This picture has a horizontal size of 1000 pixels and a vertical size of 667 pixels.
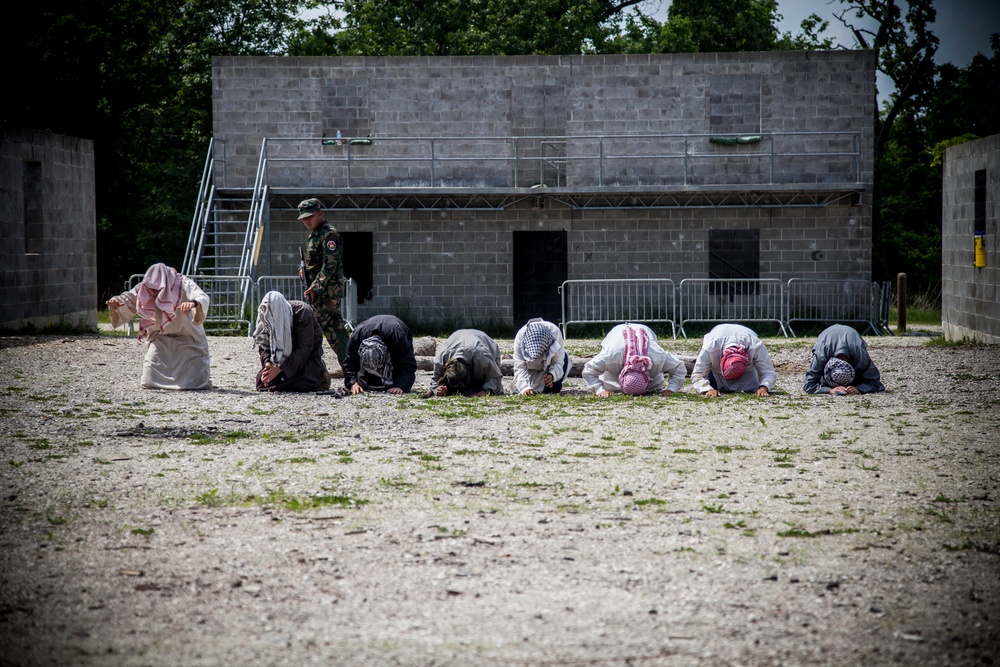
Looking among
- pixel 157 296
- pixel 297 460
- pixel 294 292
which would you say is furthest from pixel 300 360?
pixel 294 292

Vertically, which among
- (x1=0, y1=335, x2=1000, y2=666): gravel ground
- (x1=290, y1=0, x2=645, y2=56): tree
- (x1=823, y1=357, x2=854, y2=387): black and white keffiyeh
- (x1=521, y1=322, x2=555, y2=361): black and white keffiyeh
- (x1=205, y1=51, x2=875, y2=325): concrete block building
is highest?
(x1=290, y1=0, x2=645, y2=56): tree

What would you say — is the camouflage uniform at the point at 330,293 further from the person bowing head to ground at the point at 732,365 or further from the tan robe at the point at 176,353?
the person bowing head to ground at the point at 732,365

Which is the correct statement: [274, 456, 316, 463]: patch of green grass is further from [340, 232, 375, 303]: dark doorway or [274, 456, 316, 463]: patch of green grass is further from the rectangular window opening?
[340, 232, 375, 303]: dark doorway

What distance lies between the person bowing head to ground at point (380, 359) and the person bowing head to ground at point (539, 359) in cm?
122

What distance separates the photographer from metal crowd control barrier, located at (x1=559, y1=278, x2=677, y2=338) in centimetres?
2433

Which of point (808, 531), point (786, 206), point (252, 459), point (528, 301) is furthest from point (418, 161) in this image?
point (808, 531)

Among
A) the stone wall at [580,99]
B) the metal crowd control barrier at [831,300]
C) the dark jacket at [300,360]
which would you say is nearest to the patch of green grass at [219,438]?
the dark jacket at [300,360]

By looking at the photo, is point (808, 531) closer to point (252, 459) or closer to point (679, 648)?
point (679, 648)

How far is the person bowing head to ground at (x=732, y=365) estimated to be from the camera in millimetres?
12203

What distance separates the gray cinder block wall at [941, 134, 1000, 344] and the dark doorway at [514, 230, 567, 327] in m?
8.84

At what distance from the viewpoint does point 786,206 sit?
25094 millimetres

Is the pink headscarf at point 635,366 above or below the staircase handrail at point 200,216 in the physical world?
below

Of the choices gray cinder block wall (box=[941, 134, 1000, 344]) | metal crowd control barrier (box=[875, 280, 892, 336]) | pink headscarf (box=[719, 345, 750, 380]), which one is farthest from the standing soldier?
metal crowd control barrier (box=[875, 280, 892, 336])

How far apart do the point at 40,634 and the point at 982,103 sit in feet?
131
